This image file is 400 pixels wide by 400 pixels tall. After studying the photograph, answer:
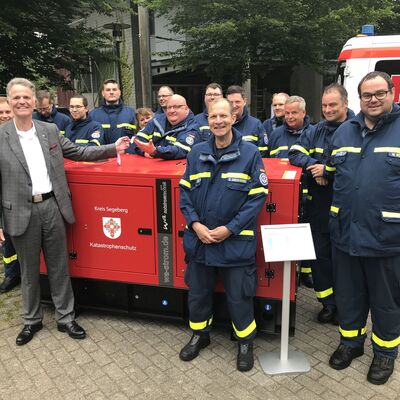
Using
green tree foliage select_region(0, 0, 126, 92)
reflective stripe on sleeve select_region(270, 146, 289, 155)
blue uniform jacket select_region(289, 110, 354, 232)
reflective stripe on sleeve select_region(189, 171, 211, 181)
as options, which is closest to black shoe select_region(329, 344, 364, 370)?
blue uniform jacket select_region(289, 110, 354, 232)

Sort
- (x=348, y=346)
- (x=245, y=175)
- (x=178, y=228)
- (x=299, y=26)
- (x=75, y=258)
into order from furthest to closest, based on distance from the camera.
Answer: (x=299, y=26)
(x=75, y=258)
(x=178, y=228)
(x=348, y=346)
(x=245, y=175)

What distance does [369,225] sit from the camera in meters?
2.83

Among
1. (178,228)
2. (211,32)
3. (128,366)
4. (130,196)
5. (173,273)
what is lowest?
(128,366)

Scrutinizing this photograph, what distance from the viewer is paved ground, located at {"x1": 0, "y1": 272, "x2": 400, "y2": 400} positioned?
293 cm

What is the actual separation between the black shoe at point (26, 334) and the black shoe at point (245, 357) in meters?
1.78

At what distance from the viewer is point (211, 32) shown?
11477 mm

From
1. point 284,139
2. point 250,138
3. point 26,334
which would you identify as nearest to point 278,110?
point 284,139

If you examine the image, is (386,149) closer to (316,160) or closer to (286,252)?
(316,160)

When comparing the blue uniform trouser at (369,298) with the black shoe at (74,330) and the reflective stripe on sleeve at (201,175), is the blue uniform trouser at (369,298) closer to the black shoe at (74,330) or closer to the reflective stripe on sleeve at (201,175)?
the reflective stripe on sleeve at (201,175)

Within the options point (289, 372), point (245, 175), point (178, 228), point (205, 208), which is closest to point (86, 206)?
point (178, 228)

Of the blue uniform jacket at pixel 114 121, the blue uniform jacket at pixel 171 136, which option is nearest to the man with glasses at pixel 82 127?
the blue uniform jacket at pixel 114 121

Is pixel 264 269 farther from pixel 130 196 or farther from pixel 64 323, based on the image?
pixel 64 323

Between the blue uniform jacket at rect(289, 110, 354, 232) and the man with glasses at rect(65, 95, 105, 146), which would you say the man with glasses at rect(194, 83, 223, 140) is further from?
the man with glasses at rect(65, 95, 105, 146)

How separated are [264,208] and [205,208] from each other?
0.53 metres
